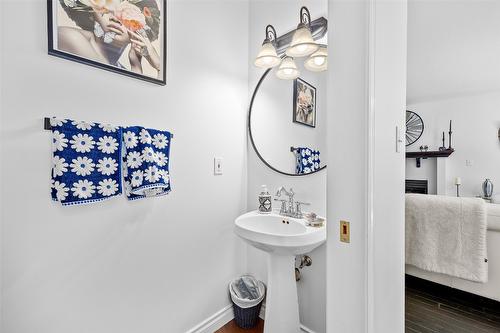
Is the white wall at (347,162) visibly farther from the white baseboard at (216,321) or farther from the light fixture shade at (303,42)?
the white baseboard at (216,321)

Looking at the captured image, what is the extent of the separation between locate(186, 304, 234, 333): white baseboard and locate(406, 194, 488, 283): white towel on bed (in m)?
1.45

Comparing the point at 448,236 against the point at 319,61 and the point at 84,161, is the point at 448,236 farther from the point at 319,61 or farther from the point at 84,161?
the point at 84,161

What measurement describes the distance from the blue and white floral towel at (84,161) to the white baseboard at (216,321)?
111 centimetres

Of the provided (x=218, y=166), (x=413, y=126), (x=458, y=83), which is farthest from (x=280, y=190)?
(x=413, y=126)

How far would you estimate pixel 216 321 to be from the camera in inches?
64.0

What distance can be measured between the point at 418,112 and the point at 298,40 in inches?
110

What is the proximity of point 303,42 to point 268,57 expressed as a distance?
270mm

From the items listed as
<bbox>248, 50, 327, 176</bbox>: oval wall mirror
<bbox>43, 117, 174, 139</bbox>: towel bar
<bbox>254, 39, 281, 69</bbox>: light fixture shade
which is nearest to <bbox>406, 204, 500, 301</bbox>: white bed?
<bbox>248, 50, 327, 176</bbox>: oval wall mirror

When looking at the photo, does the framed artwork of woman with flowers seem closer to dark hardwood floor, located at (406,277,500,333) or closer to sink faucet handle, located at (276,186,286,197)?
sink faucet handle, located at (276,186,286,197)

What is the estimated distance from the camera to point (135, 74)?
1194 millimetres

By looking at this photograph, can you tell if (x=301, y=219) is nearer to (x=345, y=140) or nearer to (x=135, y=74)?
(x=345, y=140)

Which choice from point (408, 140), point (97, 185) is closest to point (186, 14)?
point (97, 185)

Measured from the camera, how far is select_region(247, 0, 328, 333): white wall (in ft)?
→ 4.80

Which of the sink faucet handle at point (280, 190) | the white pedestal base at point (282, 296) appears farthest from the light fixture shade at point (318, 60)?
the white pedestal base at point (282, 296)
